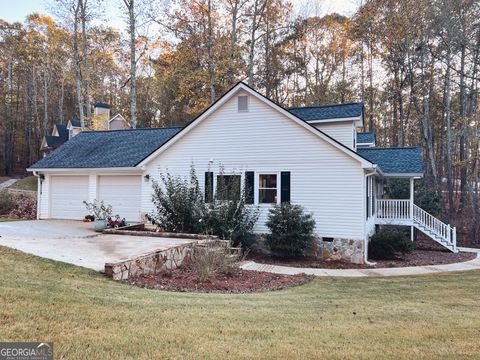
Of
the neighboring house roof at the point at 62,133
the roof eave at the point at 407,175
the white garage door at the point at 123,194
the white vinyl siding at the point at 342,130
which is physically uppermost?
the neighboring house roof at the point at 62,133

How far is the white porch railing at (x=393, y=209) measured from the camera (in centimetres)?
1579

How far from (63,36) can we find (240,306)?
2801 cm

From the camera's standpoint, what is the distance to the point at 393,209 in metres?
16.2

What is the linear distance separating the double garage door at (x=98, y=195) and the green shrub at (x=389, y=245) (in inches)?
416

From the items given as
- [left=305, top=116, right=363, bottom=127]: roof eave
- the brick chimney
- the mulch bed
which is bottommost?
the mulch bed

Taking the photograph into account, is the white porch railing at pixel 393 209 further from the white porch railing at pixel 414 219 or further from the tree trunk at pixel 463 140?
the tree trunk at pixel 463 140

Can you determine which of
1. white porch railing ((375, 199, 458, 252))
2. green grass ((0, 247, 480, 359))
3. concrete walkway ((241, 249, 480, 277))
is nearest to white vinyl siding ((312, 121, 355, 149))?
white porch railing ((375, 199, 458, 252))

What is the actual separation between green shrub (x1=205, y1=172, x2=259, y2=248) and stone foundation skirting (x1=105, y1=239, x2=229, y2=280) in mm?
1931

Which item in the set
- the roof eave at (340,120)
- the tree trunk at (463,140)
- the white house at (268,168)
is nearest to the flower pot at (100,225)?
the white house at (268,168)

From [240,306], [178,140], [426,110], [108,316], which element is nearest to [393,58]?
[426,110]

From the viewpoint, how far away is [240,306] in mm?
5625

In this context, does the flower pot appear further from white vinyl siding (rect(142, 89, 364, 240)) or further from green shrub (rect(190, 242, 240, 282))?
green shrub (rect(190, 242, 240, 282))

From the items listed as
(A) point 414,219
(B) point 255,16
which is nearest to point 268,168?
(A) point 414,219

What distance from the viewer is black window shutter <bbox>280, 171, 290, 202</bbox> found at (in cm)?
1337
